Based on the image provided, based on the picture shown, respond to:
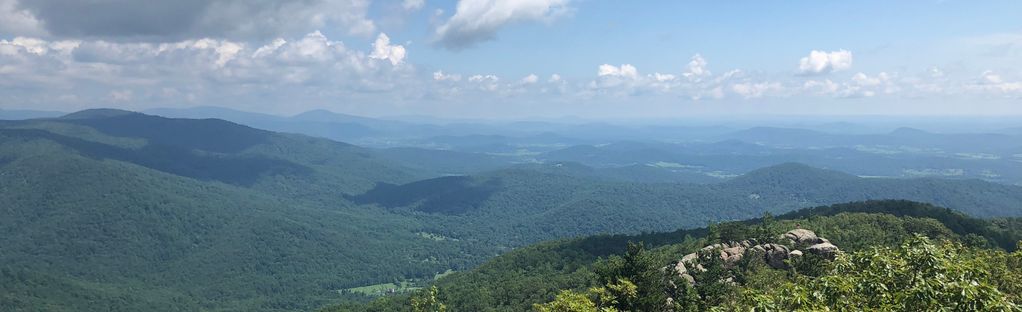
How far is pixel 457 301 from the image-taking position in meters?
137

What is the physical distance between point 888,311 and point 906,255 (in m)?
4.16

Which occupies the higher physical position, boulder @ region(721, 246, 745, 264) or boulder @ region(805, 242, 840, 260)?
boulder @ region(805, 242, 840, 260)

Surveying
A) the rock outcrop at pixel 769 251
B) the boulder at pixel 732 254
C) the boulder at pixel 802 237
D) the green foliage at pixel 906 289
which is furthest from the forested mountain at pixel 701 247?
the boulder at pixel 802 237

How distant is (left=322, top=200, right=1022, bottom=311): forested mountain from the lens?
61.9 meters

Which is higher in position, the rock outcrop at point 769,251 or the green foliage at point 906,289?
the green foliage at point 906,289

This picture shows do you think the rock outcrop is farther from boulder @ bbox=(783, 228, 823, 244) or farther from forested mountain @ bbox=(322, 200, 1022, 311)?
forested mountain @ bbox=(322, 200, 1022, 311)

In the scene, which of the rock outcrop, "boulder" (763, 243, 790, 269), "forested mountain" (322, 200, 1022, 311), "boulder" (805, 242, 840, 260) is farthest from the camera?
"boulder" (763, 243, 790, 269)

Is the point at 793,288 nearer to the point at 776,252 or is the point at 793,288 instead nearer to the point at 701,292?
the point at 701,292

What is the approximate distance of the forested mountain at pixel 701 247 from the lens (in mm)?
61931

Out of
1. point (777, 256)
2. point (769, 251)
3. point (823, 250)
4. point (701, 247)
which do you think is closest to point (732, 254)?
point (769, 251)

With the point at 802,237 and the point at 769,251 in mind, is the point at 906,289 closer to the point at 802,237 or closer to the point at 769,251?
the point at 769,251

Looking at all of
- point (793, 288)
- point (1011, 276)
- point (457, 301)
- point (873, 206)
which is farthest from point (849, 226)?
point (793, 288)

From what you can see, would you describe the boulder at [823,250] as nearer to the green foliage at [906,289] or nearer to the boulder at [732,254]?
the boulder at [732,254]

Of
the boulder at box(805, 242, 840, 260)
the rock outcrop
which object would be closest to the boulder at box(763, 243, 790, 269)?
the rock outcrop
